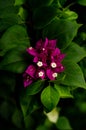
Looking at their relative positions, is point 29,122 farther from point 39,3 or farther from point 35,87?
point 39,3

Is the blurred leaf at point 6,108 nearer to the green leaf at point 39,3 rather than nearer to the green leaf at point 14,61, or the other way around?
the green leaf at point 14,61

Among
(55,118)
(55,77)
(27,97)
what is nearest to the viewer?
(55,77)

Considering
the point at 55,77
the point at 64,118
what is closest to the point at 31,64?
the point at 55,77

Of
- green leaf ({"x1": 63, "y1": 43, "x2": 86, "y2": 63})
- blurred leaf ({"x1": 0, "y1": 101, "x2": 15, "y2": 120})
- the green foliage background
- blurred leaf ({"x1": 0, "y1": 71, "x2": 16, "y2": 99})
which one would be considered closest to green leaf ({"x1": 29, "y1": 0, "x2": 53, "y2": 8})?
the green foliage background

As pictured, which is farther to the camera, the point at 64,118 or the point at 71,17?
the point at 64,118

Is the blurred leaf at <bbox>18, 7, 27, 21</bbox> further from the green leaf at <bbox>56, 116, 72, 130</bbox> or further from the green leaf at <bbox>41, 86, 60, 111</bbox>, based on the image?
the green leaf at <bbox>56, 116, 72, 130</bbox>

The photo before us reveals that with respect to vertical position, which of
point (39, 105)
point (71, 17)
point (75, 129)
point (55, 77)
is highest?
point (71, 17)

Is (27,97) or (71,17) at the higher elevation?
(71,17)

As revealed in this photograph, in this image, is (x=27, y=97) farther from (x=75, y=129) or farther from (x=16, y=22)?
(x=75, y=129)
